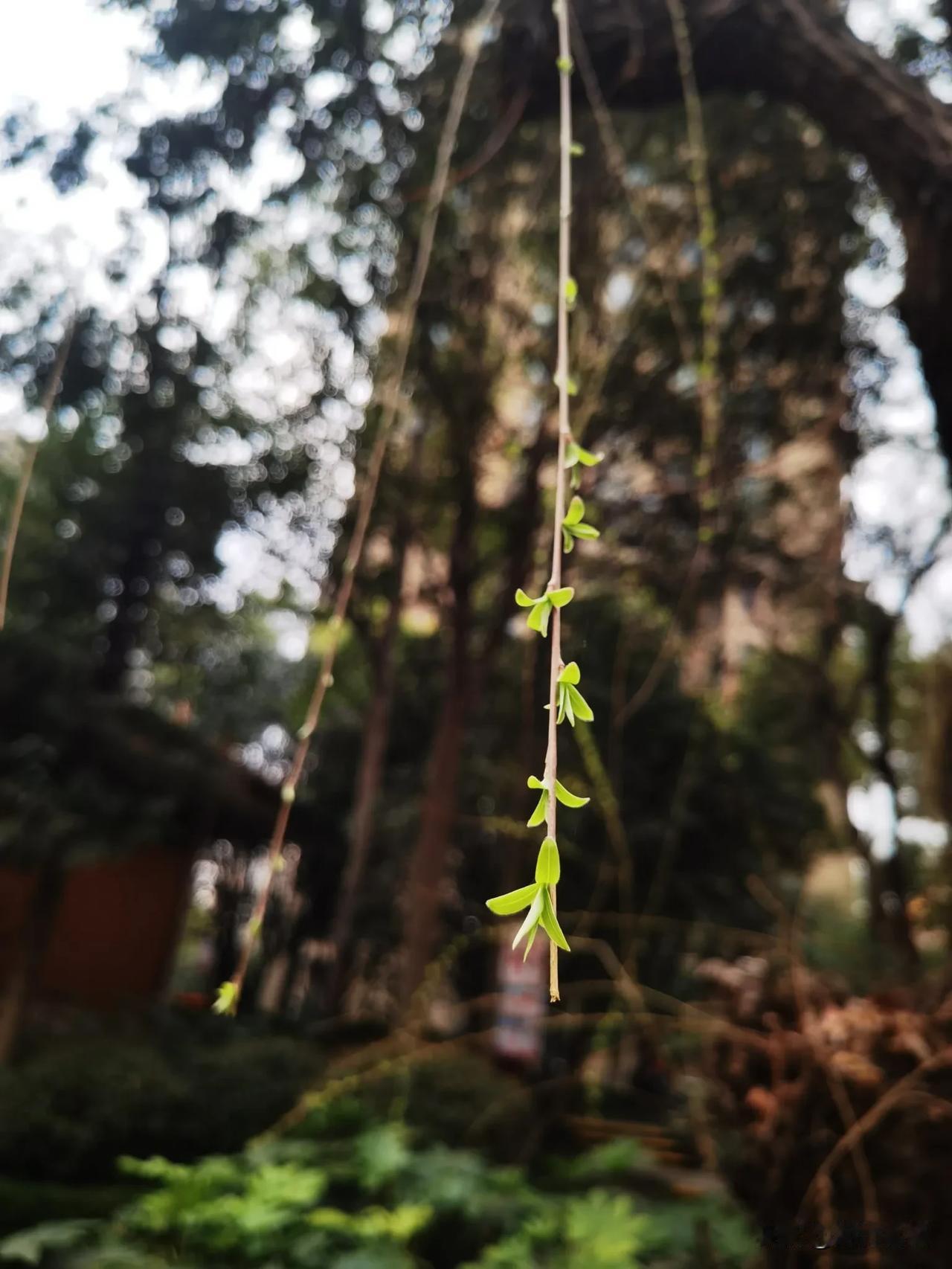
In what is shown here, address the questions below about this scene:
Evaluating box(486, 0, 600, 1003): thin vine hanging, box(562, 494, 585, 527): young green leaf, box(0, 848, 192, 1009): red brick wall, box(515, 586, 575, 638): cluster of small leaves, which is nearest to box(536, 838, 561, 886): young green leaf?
box(486, 0, 600, 1003): thin vine hanging

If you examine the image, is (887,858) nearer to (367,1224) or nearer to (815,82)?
(367,1224)

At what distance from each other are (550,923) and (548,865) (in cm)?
3

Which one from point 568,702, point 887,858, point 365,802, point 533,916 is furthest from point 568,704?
point 365,802

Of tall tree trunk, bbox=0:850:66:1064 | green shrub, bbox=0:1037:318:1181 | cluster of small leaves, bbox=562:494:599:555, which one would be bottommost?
green shrub, bbox=0:1037:318:1181

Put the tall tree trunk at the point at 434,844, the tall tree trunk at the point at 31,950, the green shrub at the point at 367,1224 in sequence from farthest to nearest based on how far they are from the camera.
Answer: the tall tree trunk at the point at 31,950, the tall tree trunk at the point at 434,844, the green shrub at the point at 367,1224

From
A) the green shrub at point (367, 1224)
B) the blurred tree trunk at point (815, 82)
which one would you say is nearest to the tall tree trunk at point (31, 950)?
the green shrub at point (367, 1224)

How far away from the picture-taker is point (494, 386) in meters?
4.03

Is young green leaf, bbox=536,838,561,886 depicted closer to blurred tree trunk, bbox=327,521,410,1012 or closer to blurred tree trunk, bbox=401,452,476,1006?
blurred tree trunk, bbox=401,452,476,1006

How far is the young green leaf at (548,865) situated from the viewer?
44cm

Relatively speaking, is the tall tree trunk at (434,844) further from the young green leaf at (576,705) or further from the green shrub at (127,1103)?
the young green leaf at (576,705)

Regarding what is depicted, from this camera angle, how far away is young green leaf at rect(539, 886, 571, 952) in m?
0.40

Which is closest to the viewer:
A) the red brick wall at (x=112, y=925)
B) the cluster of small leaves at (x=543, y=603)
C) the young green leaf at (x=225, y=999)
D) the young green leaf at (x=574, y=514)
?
the cluster of small leaves at (x=543, y=603)

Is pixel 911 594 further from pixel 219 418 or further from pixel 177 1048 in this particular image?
pixel 177 1048

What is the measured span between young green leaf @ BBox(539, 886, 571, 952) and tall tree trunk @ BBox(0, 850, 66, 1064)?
4.27 metres
